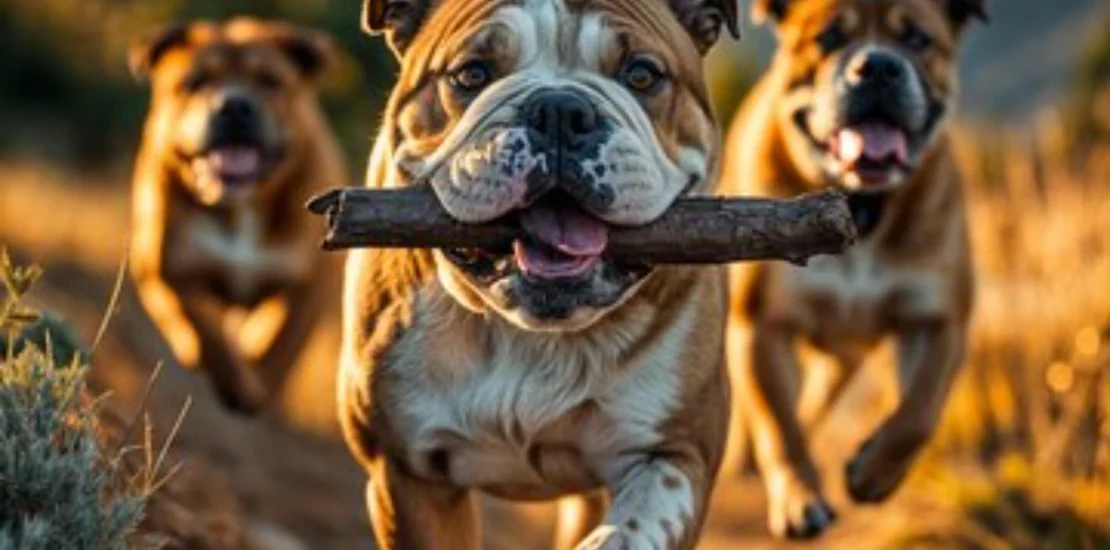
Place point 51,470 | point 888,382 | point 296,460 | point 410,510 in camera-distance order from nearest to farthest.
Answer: point 51,470 → point 410,510 → point 888,382 → point 296,460

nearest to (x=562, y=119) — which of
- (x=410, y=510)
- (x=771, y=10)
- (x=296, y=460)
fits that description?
(x=410, y=510)

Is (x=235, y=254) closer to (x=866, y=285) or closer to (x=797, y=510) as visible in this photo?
(x=866, y=285)

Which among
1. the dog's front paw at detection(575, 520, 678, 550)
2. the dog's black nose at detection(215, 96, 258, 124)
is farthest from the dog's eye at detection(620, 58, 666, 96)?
the dog's black nose at detection(215, 96, 258, 124)

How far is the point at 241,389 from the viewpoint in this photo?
1076cm

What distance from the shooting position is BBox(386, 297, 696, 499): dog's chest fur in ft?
21.0

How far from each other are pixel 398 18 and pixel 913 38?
321cm

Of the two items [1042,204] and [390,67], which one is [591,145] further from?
[390,67]

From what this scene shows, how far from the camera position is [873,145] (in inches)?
358

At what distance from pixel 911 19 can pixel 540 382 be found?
11.5 feet

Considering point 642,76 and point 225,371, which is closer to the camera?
point 642,76

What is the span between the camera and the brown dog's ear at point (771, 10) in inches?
386

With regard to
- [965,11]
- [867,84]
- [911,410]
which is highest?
[965,11]

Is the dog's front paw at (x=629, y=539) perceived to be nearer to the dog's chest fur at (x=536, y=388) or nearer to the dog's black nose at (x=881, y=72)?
the dog's chest fur at (x=536, y=388)

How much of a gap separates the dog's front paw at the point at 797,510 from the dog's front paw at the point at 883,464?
128mm
